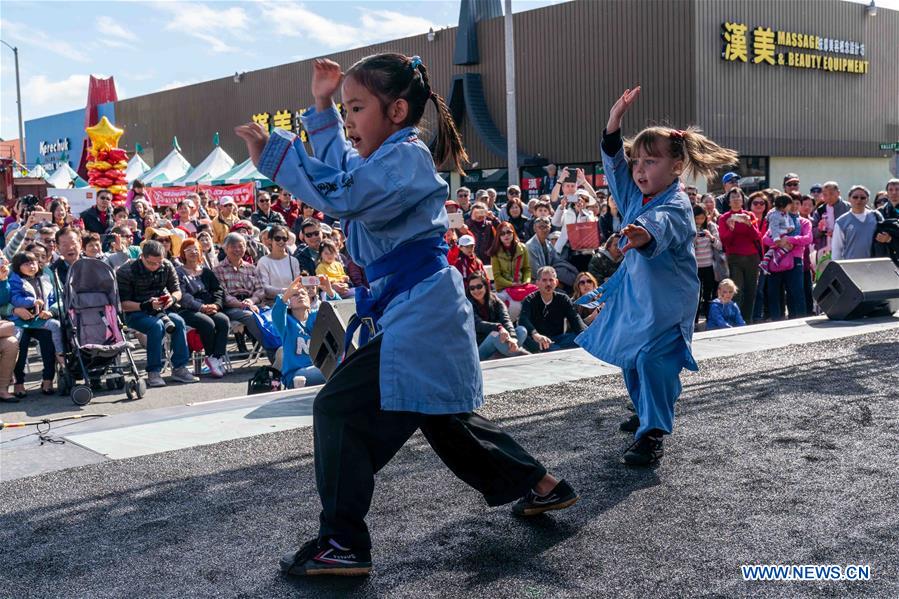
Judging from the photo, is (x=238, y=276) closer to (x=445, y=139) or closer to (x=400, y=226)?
(x=445, y=139)

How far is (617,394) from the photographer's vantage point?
19.9ft

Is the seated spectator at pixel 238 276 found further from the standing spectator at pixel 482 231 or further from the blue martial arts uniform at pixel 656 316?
the blue martial arts uniform at pixel 656 316

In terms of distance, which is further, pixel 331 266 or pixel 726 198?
pixel 726 198

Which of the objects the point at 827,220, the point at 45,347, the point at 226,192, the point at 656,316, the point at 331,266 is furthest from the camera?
the point at 226,192

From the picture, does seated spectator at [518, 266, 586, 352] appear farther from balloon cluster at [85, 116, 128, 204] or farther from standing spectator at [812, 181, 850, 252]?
balloon cluster at [85, 116, 128, 204]

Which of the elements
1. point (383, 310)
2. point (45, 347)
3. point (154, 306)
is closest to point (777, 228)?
point (154, 306)

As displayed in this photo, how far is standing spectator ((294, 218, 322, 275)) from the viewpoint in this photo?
35.4ft

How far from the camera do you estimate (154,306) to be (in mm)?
9258

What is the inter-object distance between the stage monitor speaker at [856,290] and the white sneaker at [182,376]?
6.77 meters

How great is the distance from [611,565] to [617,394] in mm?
2972

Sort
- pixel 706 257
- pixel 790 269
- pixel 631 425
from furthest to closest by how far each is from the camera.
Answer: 1. pixel 790 269
2. pixel 706 257
3. pixel 631 425

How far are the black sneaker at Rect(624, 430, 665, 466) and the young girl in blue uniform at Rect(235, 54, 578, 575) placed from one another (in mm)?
1405

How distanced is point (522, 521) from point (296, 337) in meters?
4.68

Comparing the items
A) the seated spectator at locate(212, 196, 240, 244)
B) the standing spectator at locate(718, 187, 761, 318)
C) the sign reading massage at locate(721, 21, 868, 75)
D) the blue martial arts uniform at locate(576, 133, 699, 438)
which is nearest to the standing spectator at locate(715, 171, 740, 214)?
the standing spectator at locate(718, 187, 761, 318)
